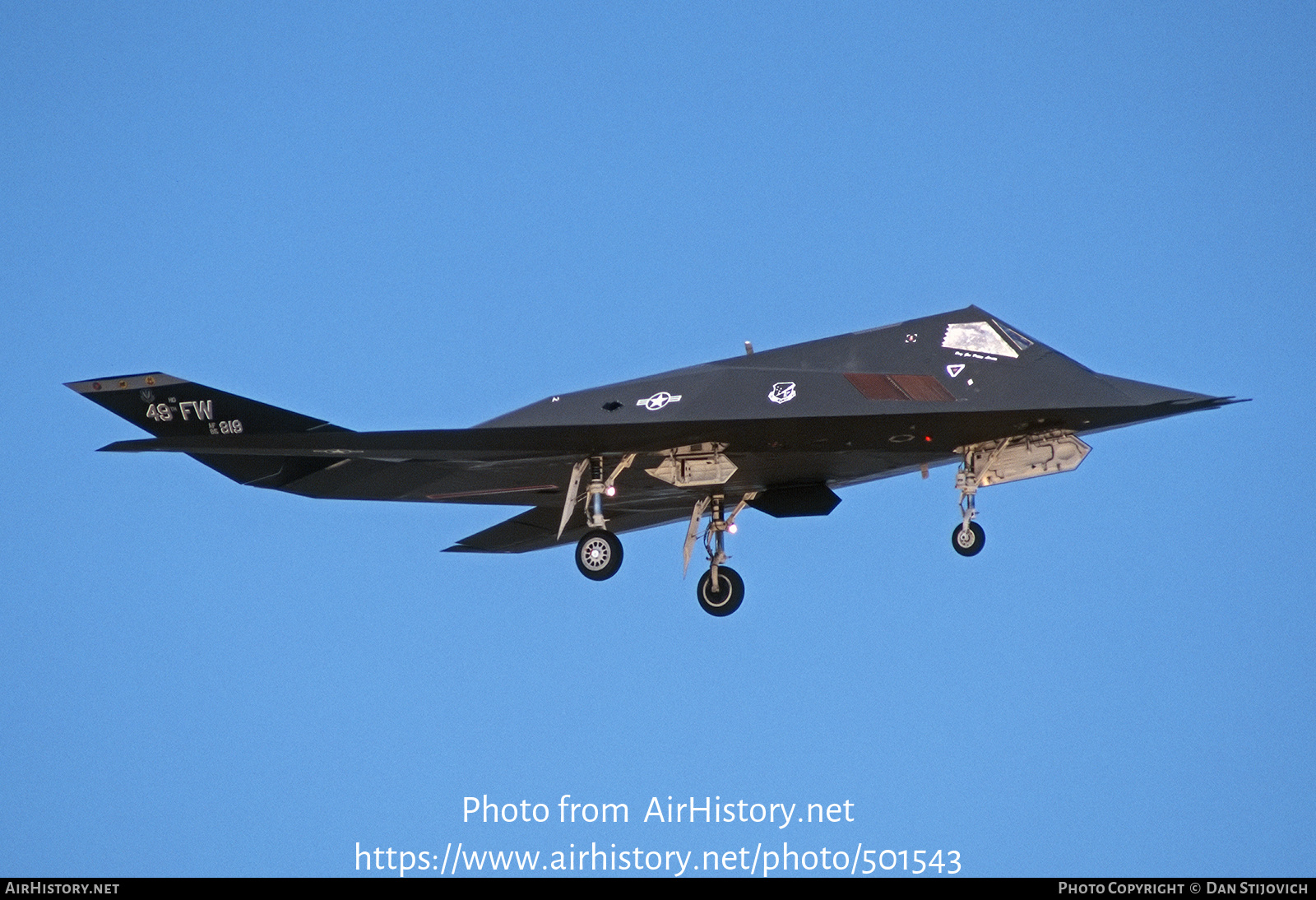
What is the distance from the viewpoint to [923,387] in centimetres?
2577

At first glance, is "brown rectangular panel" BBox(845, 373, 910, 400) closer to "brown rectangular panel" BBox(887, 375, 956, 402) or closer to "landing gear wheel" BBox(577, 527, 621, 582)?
"brown rectangular panel" BBox(887, 375, 956, 402)

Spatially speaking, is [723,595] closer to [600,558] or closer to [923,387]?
[600,558]

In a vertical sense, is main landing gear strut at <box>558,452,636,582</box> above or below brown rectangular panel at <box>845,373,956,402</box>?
below

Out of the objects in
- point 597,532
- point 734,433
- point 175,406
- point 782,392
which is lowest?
point 597,532

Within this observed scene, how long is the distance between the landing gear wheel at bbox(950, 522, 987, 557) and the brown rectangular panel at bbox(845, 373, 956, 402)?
1.96 metres

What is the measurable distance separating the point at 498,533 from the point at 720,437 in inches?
239

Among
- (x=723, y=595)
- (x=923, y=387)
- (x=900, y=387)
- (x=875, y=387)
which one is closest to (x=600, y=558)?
(x=723, y=595)

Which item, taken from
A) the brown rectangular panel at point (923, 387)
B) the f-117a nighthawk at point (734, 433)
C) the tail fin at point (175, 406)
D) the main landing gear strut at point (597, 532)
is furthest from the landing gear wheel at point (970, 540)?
the tail fin at point (175, 406)

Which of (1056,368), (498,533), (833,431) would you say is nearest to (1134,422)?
(1056,368)

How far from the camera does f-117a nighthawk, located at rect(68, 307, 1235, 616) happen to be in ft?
84.0

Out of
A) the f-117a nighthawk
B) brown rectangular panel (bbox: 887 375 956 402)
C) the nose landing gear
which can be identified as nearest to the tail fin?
the f-117a nighthawk

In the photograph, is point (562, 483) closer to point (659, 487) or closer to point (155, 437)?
point (659, 487)

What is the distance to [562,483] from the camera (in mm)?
28141

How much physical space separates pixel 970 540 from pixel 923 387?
88.7 inches
